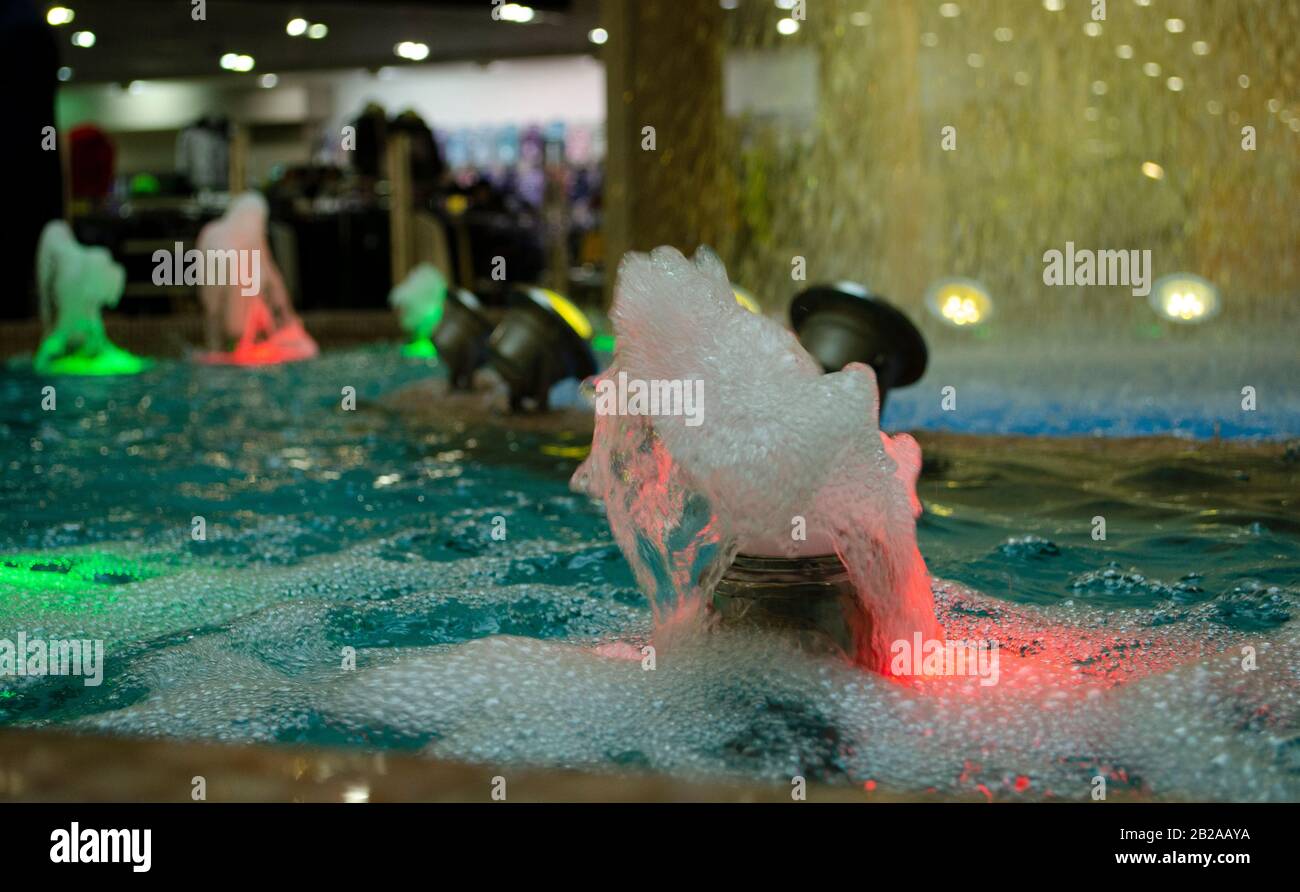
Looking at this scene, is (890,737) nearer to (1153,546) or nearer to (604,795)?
(604,795)

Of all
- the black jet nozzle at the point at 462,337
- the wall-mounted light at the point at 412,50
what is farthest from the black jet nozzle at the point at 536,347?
the wall-mounted light at the point at 412,50

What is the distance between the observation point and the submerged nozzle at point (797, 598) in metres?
2.38

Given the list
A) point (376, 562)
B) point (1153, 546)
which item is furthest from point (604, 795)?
point (1153, 546)

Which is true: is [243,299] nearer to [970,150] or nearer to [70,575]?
[970,150]

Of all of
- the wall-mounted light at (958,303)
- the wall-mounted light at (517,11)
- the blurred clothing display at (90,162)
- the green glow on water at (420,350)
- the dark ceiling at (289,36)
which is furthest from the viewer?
the blurred clothing display at (90,162)

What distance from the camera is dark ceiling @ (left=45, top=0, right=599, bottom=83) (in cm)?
1409

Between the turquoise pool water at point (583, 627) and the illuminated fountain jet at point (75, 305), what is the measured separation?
3.27m

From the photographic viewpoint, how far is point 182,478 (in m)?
5.00

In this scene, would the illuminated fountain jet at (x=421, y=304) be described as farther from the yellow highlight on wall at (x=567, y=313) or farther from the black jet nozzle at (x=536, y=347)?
the black jet nozzle at (x=536, y=347)

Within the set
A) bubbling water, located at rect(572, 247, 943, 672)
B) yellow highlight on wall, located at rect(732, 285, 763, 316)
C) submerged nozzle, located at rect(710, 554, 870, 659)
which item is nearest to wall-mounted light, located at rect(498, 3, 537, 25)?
yellow highlight on wall, located at rect(732, 285, 763, 316)

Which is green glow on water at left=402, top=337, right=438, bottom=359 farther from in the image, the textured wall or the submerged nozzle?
the submerged nozzle

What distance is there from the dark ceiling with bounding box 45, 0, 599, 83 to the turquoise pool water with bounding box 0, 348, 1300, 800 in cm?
868

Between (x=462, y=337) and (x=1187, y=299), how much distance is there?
462 cm
